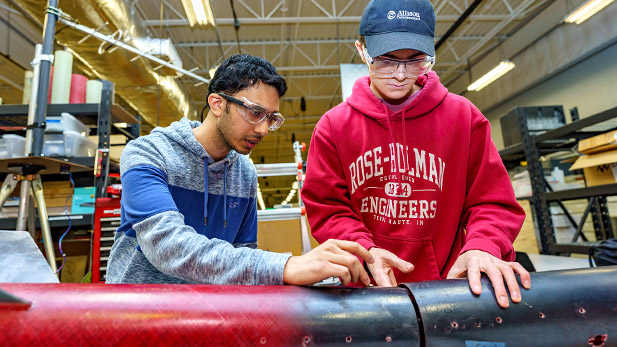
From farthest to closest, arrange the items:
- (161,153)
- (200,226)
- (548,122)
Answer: (548,122) → (200,226) → (161,153)

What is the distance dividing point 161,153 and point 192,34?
813 centimetres

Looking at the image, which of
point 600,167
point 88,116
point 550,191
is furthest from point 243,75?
point 550,191

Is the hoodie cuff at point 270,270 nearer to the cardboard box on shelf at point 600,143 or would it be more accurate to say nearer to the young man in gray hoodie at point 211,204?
the young man in gray hoodie at point 211,204

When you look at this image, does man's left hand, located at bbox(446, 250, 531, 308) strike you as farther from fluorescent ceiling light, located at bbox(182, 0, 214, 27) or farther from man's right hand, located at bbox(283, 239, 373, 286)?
Result: fluorescent ceiling light, located at bbox(182, 0, 214, 27)

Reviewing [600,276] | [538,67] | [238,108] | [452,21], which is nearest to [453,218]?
[600,276]

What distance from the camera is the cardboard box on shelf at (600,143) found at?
3.05 meters

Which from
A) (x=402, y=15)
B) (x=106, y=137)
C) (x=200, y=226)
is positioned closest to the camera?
(x=402, y=15)

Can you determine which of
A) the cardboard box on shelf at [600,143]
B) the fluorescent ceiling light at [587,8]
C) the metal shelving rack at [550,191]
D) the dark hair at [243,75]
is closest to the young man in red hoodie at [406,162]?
the dark hair at [243,75]

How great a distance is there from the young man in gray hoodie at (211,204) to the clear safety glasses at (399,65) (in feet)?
1.37

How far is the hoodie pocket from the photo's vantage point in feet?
3.66

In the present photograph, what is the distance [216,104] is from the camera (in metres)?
1.33

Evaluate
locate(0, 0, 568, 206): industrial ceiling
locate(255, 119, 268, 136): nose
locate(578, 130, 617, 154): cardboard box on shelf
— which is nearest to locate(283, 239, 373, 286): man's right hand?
locate(255, 119, 268, 136): nose

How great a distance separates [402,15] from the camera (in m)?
1.03

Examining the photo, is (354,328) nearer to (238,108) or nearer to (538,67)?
(238,108)
